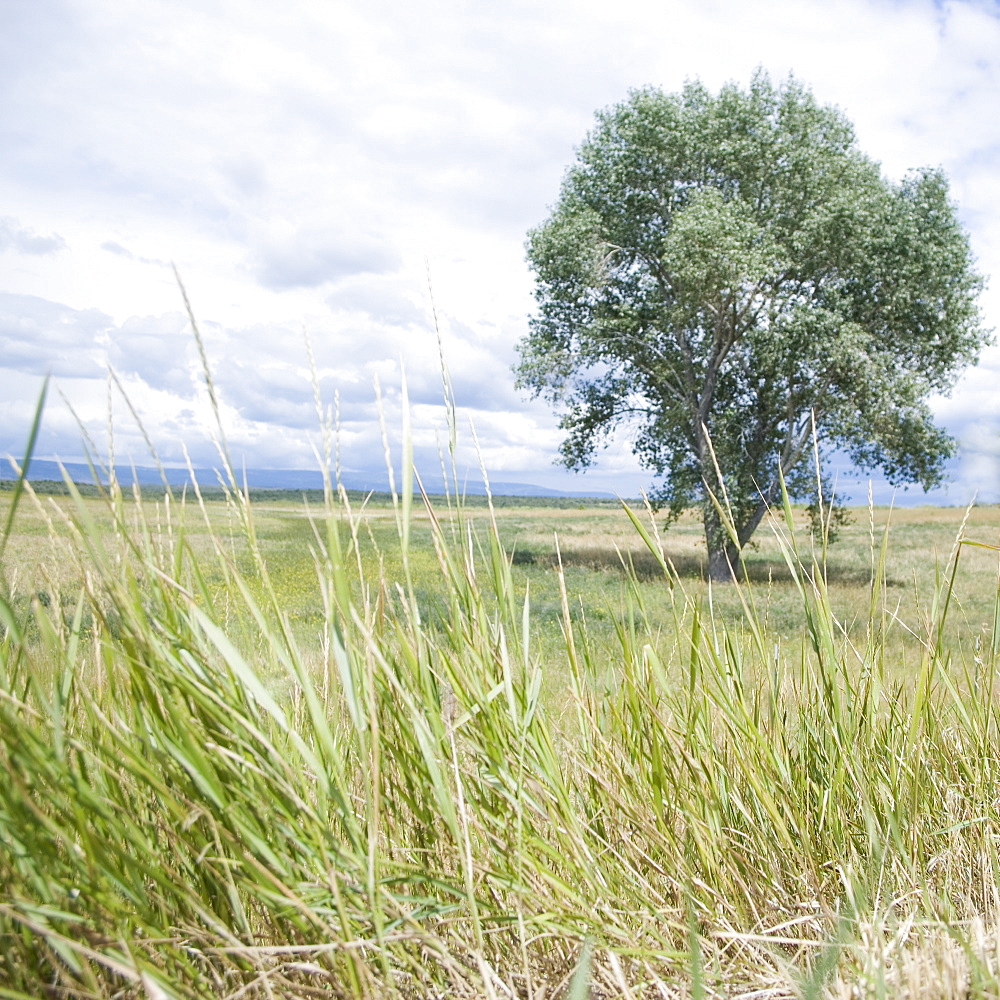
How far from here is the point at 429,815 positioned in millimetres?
1326

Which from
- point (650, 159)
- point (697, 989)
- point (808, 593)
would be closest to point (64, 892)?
point (697, 989)

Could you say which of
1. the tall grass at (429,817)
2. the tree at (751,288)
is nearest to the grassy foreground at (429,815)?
the tall grass at (429,817)

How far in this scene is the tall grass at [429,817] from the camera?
3.20ft

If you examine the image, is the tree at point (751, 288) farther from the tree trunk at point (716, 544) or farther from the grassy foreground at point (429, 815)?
the grassy foreground at point (429, 815)

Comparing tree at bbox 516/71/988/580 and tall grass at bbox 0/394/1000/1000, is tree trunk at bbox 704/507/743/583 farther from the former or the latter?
tall grass at bbox 0/394/1000/1000

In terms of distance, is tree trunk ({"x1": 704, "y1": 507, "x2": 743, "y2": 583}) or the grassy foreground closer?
the grassy foreground

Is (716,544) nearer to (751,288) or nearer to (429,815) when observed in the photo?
(751,288)

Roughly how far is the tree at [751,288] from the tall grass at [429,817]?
14.8m

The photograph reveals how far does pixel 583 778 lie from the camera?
5.42 ft

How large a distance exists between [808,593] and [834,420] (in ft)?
59.4

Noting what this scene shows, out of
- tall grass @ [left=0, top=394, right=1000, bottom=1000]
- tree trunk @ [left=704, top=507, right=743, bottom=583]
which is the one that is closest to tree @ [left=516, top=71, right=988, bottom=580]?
tree trunk @ [left=704, top=507, right=743, bottom=583]

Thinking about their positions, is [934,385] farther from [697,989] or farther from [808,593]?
[697,989]

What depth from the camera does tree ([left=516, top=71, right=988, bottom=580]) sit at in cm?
1694

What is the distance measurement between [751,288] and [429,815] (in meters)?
18.3
